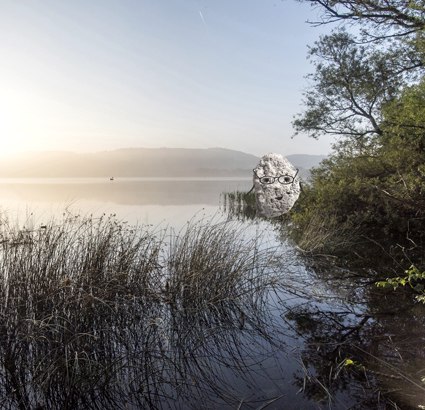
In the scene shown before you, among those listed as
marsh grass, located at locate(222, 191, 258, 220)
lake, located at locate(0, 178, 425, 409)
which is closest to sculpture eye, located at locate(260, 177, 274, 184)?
marsh grass, located at locate(222, 191, 258, 220)

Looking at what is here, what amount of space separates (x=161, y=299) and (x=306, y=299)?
2304mm

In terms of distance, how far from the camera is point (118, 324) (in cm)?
451

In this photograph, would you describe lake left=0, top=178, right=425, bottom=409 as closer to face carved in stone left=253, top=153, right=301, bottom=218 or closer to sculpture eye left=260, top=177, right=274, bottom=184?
face carved in stone left=253, top=153, right=301, bottom=218

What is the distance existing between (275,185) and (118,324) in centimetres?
1392

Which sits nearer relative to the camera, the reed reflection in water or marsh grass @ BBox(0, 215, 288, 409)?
marsh grass @ BBox(0, 215, 288, 409)

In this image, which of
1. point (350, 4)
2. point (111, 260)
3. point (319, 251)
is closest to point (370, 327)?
point (111, 260)

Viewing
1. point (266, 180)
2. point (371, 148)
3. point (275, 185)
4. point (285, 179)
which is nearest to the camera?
point (371, 148)

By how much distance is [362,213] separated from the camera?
11.5m

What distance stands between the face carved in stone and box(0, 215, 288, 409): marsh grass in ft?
35.7

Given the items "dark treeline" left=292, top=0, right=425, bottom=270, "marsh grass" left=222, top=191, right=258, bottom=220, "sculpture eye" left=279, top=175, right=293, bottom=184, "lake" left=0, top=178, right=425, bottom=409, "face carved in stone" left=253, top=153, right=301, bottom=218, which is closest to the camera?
"lake" left=0, top=178, right=425, bottom=409

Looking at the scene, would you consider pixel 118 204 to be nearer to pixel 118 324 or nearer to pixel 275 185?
pixel 275 185

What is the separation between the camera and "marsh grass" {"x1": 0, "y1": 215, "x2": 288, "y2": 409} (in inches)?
131

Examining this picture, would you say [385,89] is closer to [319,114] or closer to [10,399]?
[319,114]

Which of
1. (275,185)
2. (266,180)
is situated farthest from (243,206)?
(275,185)
